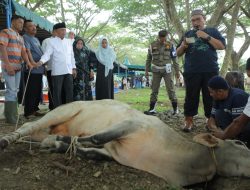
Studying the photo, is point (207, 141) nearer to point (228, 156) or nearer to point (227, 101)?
point (228, 156)

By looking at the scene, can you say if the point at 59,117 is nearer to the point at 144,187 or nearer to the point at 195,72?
the point at 144,187

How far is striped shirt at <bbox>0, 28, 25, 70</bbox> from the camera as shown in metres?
6.42

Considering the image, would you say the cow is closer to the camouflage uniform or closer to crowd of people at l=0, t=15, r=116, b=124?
crowd of people at l=0, t=15, r=116, b=124

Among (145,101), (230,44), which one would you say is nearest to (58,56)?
(145,101)

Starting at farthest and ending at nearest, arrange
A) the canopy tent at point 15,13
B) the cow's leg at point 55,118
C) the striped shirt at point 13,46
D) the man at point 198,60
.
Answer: the canopy tent at point 15,13 < the striped shirt at point 13,46 < the man at point 198,60 < the cow's leg at point 55,118

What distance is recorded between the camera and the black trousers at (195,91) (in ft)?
20.9

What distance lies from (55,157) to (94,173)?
0.66m

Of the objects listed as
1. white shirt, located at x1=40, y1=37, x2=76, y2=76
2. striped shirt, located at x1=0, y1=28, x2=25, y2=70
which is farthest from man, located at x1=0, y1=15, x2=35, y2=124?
white shirt, located at x1=40, y1=37, x2=76, y2=76

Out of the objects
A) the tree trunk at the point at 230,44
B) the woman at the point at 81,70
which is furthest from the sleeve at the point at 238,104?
the tree trunk at the point at 230,44

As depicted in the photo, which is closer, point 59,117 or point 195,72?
point 59,117

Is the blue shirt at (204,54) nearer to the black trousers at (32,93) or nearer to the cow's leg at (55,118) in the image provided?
the cow's leg at (55,118)

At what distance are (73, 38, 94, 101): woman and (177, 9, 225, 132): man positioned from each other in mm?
3078

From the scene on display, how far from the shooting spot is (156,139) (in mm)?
3910

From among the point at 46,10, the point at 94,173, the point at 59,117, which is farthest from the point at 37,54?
the point at 46,10
